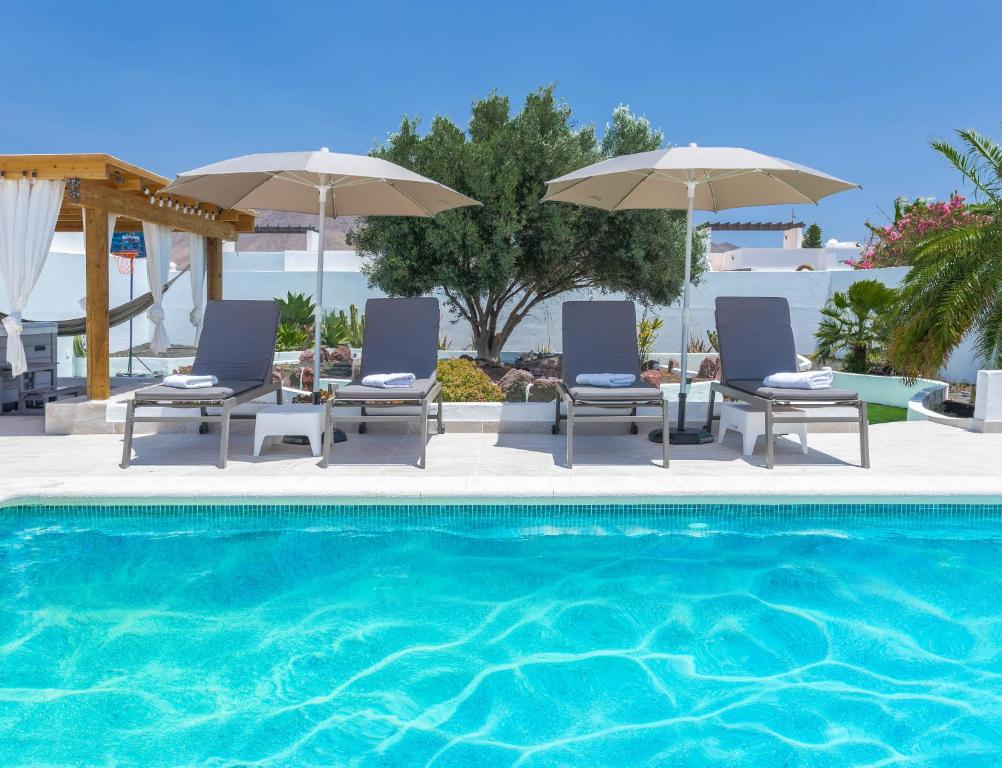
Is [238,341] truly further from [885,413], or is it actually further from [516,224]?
[885,413]

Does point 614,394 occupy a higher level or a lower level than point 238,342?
lower

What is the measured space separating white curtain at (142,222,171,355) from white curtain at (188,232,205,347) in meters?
0.54

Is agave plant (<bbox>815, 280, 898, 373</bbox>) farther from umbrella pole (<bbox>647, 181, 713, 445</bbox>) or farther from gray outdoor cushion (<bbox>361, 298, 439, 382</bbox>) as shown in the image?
gray outdoor cushion (<bbox>361, 298, 439, 382</bbox>)

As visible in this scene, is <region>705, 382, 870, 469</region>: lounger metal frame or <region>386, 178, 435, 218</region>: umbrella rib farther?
<region>386, 178, 435, 218</region>: umbrella rib

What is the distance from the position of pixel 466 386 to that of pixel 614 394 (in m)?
2.69

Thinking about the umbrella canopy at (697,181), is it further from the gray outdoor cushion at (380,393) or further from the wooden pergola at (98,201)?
the wooden pergola at (98,201)

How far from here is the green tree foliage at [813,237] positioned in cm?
5329

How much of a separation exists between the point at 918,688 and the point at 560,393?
4173 millimetres

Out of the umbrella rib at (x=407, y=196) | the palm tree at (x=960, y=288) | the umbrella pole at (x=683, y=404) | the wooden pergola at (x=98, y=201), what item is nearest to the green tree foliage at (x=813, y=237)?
the palm tree at (x=960, y=288)

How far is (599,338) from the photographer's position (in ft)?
24.7

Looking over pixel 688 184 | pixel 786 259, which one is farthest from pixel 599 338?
pixel 786 259

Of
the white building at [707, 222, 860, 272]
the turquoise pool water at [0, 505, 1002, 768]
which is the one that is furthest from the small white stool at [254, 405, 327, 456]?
the white building at [707, 222, 860, 272]

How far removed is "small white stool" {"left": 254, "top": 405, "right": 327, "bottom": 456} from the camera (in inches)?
253

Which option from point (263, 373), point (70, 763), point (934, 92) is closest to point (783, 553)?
point (70, 763)
